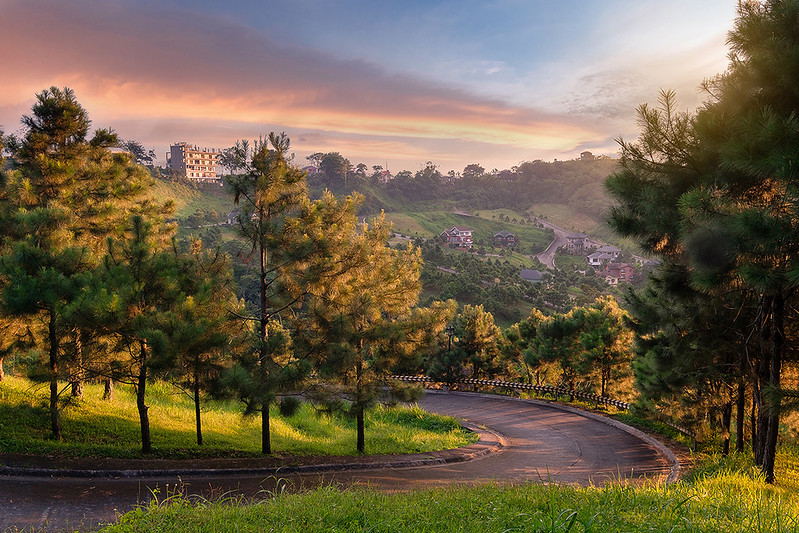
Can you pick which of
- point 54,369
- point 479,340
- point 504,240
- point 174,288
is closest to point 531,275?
point 504,240

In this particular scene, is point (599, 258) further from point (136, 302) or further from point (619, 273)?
point (136, 302)

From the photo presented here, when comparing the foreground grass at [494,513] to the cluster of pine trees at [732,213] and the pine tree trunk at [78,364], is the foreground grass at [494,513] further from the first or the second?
the pine tree trunk at [78,364]

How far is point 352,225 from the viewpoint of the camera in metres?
14.9

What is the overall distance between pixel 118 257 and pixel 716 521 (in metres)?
13.5

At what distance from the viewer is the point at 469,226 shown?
115 meters

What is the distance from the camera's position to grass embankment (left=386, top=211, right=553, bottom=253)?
340ft

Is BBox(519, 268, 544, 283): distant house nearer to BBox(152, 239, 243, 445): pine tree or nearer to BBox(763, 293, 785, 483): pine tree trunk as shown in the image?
BBox(152, 239, 243, 445): pine tree

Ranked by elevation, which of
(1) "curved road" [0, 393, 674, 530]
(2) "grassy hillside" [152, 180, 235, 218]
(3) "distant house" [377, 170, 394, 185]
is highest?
(3) "distant house" [377, 170, 394, 185]

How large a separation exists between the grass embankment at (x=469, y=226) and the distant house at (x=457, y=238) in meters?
2.58

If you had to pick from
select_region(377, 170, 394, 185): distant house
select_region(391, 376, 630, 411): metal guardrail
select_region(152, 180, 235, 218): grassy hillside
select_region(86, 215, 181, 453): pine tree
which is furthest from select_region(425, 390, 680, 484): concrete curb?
select_region(377, 170, 394, 185): distant house

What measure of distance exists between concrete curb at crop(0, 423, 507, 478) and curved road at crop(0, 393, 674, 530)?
0.20 m

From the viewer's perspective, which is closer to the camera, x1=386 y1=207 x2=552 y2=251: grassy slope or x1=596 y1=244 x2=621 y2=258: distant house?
x1=596 y1=244 x2=621 y2=258: distant house

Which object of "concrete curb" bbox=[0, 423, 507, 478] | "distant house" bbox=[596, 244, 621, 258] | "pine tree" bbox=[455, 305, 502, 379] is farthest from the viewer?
"distant house" bbox=[596, 244, 621, 258]

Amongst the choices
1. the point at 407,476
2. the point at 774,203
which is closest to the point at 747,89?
the point at 774,203
